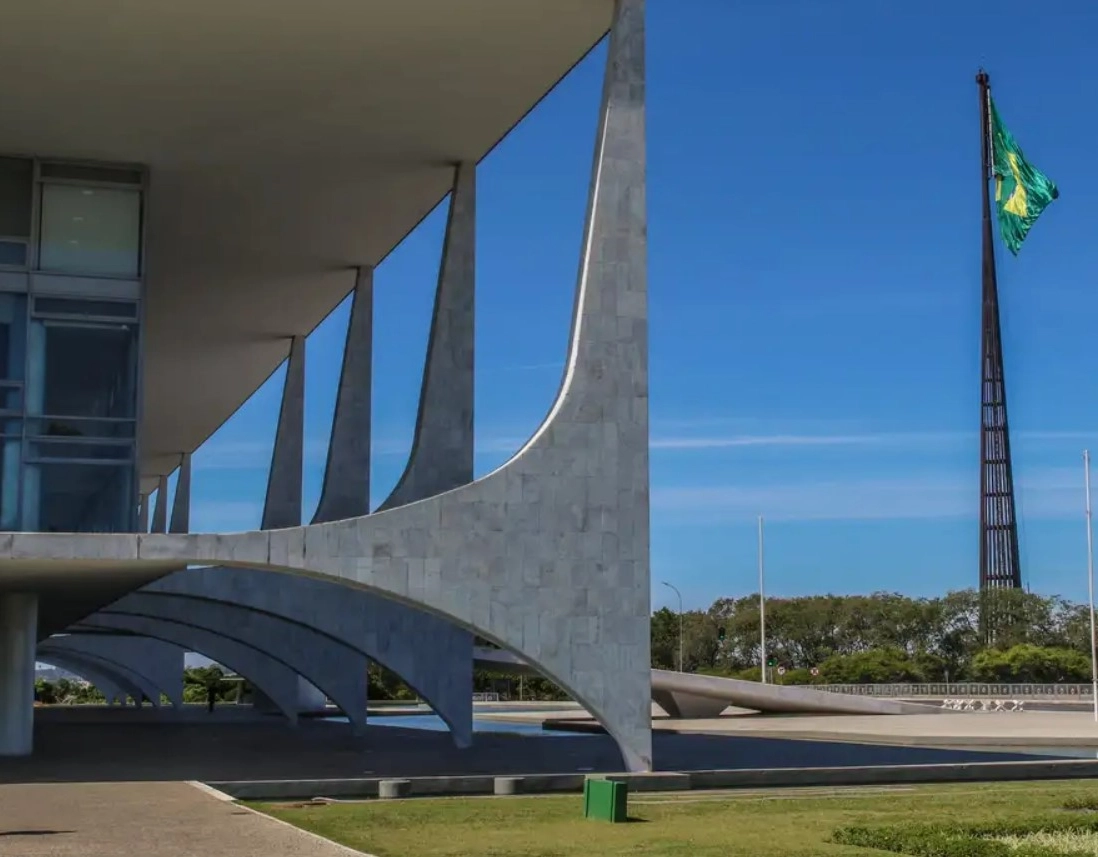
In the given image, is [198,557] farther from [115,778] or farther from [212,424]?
[212,424]

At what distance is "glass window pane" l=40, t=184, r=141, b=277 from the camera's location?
23.4m

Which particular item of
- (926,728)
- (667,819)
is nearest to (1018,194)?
(926,728)

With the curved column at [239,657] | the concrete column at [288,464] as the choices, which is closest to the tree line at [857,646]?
the curved column at [239,657]

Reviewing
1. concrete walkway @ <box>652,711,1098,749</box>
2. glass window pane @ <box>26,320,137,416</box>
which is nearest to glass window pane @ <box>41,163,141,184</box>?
glass window pane @ <box>26,320,137,416</box>

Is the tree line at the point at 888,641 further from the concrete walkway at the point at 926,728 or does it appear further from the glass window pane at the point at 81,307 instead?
the glass window pane at the point at 81,307

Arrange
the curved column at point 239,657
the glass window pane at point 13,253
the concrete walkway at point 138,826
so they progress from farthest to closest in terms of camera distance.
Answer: the curved column at point 239,657 < the glass window pane at point 13,253 < the concrete walkway at point 138,826

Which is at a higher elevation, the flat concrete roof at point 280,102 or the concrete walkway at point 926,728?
the flat concrete roof at point 280,102

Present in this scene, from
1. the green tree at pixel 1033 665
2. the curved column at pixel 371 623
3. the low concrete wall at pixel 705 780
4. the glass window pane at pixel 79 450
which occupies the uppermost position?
the glass window pane at pixel 79 450

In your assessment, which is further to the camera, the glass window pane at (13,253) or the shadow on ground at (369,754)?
the glass window pane at (13,253)

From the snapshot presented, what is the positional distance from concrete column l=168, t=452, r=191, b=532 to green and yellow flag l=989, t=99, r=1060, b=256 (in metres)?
27.0

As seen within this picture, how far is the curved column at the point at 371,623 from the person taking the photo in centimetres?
2897

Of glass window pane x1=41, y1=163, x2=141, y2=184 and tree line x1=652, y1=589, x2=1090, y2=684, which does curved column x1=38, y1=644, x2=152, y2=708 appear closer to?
tree line x1=652, y1=589, x2=1090, y2=684

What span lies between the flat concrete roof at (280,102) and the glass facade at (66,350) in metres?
0.77

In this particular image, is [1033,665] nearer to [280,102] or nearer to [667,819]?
[280,102]
